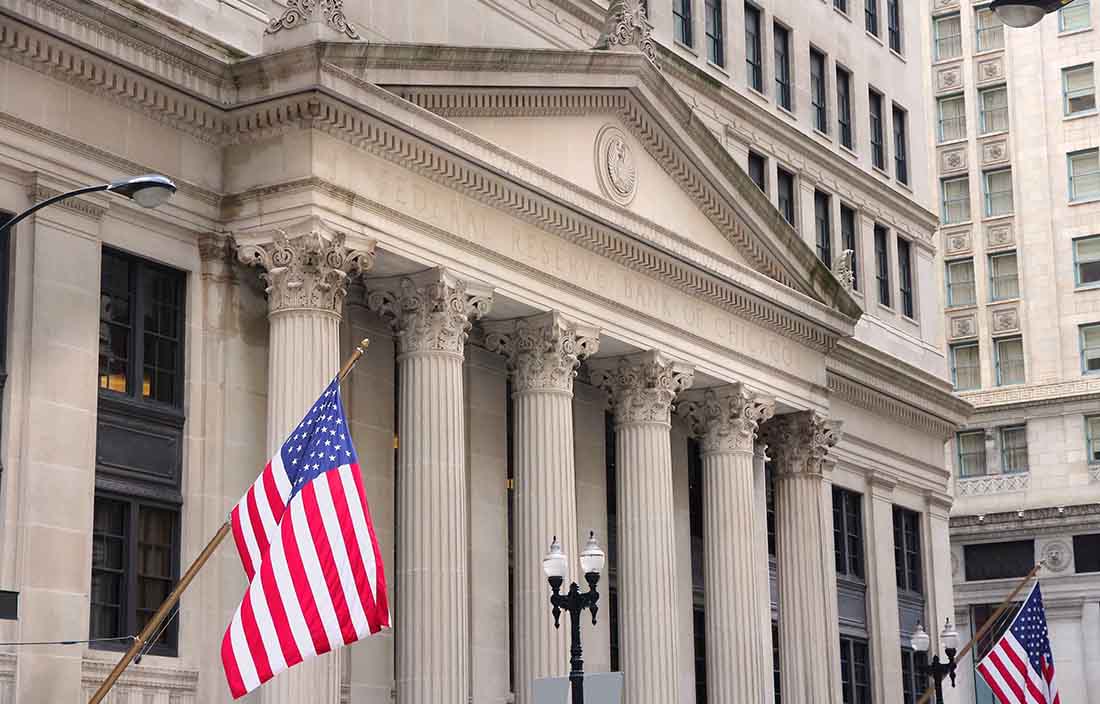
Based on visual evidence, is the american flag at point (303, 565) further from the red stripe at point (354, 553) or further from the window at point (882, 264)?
the window at point (882, 264)

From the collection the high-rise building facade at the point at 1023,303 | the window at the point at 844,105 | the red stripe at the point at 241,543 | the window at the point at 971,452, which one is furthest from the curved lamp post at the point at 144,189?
the window at the point at 971,452

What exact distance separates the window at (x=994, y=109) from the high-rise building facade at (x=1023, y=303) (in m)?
0.08

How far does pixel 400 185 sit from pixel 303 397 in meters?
4.51

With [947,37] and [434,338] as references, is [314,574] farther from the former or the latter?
[947,37]

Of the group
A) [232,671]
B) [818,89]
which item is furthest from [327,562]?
A: [818,89]

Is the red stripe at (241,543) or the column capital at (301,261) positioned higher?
the column capital at (301,261)

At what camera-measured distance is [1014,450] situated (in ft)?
267

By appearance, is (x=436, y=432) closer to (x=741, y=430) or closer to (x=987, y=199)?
(x=741, y=430)

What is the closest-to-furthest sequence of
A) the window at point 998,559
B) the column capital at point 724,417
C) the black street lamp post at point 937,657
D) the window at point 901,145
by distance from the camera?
the black street lamp post at point 937,657 → the column capital at point 724,417 → the window at point 901,145 → the window at point 998,559

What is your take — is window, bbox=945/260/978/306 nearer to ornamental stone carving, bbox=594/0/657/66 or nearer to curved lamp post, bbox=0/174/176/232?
ornamental stone carving, bbox=594/0/657/66

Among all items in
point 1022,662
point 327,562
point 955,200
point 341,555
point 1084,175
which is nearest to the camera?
point 327,562

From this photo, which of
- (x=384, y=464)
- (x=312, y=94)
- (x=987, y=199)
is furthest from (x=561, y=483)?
(x=987, y=199)

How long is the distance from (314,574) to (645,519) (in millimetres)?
15514

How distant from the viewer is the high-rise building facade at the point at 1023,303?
257 ft
